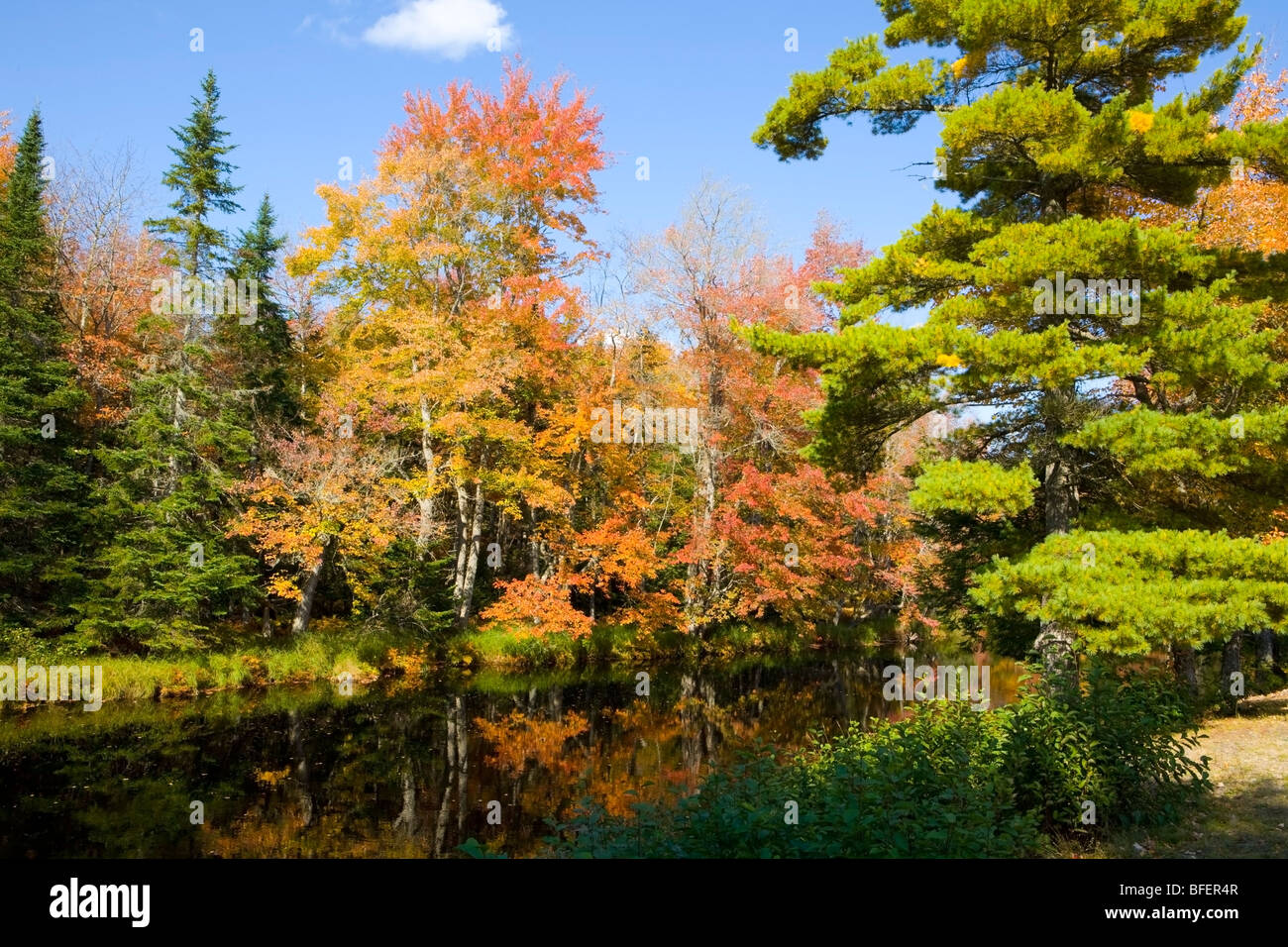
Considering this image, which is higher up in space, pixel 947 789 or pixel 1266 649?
pixel 947 789

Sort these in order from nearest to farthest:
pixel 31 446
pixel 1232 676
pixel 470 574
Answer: pixel 1232 676, pixel 31 446, pixel 470 574

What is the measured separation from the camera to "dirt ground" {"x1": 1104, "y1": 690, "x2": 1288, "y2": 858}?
6504 millimetres

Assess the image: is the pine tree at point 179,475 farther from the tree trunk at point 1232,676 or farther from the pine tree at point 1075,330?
the tree trunk at point 1232,676

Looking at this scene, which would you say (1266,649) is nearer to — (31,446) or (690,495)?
(690,495)

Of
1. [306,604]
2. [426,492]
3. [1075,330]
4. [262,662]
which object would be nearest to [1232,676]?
[1075,330]

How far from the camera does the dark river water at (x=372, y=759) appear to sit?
904cm

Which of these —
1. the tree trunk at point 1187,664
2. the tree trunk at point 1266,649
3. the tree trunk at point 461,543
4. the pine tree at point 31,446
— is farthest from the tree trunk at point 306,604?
the tree trunk at point 1266,649

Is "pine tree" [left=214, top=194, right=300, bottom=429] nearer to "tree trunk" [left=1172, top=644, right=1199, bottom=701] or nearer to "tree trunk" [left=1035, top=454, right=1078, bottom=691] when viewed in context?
"tree trunk" [left=1035, top=454, right=1078, bottom=691]

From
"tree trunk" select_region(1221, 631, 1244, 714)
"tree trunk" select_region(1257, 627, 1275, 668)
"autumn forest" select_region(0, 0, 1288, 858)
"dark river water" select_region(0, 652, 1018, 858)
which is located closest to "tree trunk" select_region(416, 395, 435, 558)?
"autumn forest" select_region(0, 0, 1288, 858)

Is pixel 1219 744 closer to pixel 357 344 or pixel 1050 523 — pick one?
pixel 1050 523

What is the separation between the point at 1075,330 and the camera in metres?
10.6

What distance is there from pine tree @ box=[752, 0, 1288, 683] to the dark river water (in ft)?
12.1

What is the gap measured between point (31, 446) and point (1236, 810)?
22966 mm
